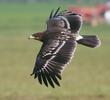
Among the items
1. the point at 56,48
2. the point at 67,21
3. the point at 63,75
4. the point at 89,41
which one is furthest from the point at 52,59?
the point at 63,75

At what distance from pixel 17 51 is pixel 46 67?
65.9 ft

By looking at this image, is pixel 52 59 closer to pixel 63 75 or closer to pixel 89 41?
pixel 89 41

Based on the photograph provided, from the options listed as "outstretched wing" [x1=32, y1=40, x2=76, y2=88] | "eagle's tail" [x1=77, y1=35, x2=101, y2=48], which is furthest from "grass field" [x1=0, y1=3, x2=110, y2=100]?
"outstretched wing" [x1=32, y1=40, x2=76, y2=88]

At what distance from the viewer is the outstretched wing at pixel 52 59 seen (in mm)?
8812

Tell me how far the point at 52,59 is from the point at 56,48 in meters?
0.21

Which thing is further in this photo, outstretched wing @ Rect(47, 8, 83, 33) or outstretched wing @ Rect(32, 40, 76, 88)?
outstretched wing @ Rect(47, 8, 83, 33)

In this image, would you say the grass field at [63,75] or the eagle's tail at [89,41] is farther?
the grass field at [63,75]

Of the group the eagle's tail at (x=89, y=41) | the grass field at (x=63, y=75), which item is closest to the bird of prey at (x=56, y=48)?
the eagle's tail at (x=89, y=41)

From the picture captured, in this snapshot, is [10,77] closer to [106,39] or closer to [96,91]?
[96,91]

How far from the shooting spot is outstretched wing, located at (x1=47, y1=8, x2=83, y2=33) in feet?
31.7

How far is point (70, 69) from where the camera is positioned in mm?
22203

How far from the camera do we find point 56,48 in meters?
9.19

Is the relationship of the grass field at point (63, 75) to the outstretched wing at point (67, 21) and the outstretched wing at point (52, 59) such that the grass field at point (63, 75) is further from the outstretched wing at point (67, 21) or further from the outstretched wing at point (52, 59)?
the outstretched wing at point (52, 59)

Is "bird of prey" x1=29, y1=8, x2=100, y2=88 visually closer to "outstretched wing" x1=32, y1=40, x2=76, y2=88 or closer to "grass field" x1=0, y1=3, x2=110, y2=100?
"outstretched wing" x1=32, y1=40, x2=76, y2=88
